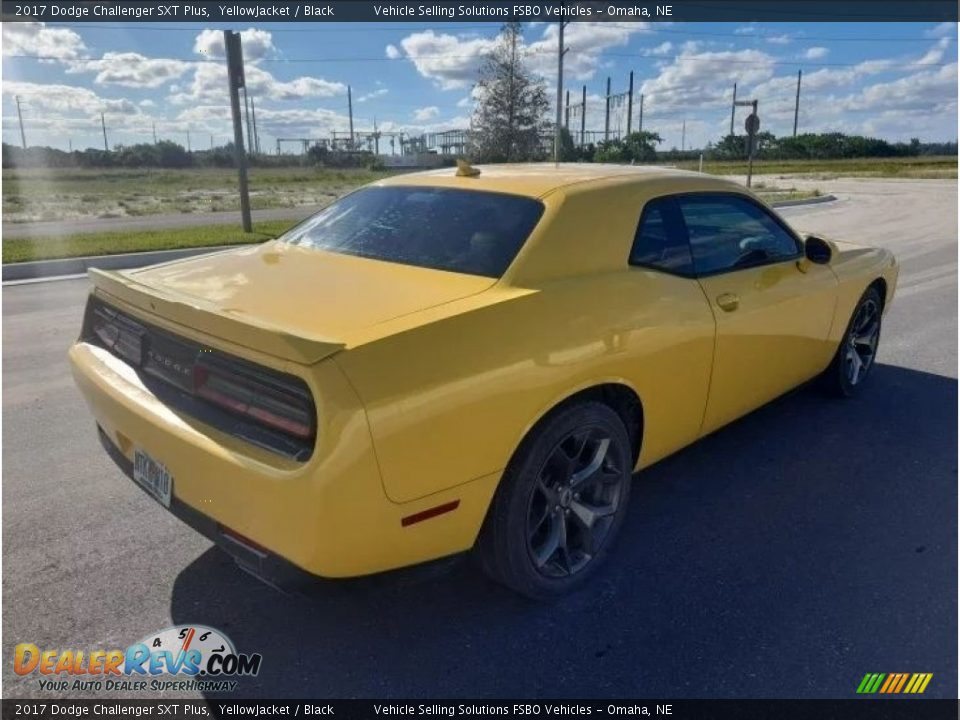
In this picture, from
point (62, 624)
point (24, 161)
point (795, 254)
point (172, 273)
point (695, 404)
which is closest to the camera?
point (62, 624)

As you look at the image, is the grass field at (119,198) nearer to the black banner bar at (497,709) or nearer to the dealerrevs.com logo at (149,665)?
the dealerrevs.com logo at (149,665)

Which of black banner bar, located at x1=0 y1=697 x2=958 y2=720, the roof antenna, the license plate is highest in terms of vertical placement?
the roof antenna

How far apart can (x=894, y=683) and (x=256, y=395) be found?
226cm

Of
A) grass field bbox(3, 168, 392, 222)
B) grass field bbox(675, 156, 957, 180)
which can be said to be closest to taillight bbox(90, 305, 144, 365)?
grass field bbox(3, 168, 392, 222)

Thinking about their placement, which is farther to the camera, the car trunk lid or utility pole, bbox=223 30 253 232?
utility pole, bbox=223 30 253 232

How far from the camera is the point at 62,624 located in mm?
2553

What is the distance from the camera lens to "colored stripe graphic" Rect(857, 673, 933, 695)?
229 centimetres

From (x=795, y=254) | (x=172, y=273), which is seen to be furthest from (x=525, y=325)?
(x=795, y=254)

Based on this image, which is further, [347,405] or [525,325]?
[525,325]

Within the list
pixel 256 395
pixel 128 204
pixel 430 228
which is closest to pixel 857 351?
pixel 430 228

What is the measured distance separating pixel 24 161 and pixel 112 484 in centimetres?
6012

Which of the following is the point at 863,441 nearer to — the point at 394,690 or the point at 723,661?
the point at 723,661

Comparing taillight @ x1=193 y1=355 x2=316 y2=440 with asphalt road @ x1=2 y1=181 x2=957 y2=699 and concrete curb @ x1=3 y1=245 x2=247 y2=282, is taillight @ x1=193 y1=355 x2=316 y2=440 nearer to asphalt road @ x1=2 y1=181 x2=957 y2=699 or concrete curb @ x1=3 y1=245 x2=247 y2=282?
asphalt road @ x1=2 y1=181 x2=957 y2=699

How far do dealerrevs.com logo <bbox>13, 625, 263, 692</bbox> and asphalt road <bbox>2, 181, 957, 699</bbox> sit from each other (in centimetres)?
4
